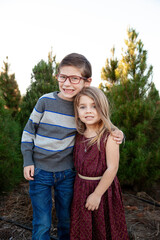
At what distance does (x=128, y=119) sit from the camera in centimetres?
366

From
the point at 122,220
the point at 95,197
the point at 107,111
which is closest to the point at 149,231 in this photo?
the point at 122,220

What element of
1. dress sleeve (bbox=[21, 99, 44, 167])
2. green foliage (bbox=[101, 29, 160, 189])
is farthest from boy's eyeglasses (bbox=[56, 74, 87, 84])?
green foliage (bbox=[101, 29, 160, 189])

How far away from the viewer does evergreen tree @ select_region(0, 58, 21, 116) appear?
4.72 m

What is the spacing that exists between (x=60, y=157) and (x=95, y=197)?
471 mm

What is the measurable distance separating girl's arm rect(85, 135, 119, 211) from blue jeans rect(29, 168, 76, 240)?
0.30 m

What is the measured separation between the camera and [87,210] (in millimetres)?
1735

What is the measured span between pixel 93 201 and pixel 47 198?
0.44 meters

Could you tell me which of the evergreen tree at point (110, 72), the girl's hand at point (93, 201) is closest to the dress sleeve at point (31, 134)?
the girl's hand at point (93, 201)

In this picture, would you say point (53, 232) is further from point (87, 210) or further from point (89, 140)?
point (89, 140)

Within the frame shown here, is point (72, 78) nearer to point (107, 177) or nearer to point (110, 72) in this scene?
point (107, 177)

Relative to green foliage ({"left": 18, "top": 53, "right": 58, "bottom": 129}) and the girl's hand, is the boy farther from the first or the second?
green foliage ({"left": 18, "top": 53, "right": 58, "bottom": 129})

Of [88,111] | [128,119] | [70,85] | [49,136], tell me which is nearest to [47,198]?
[49,136]

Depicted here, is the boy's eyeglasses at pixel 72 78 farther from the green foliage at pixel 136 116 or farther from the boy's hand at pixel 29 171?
the green foliage at pixel 136 116

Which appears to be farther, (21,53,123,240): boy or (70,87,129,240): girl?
(21,53,123,240): boy
